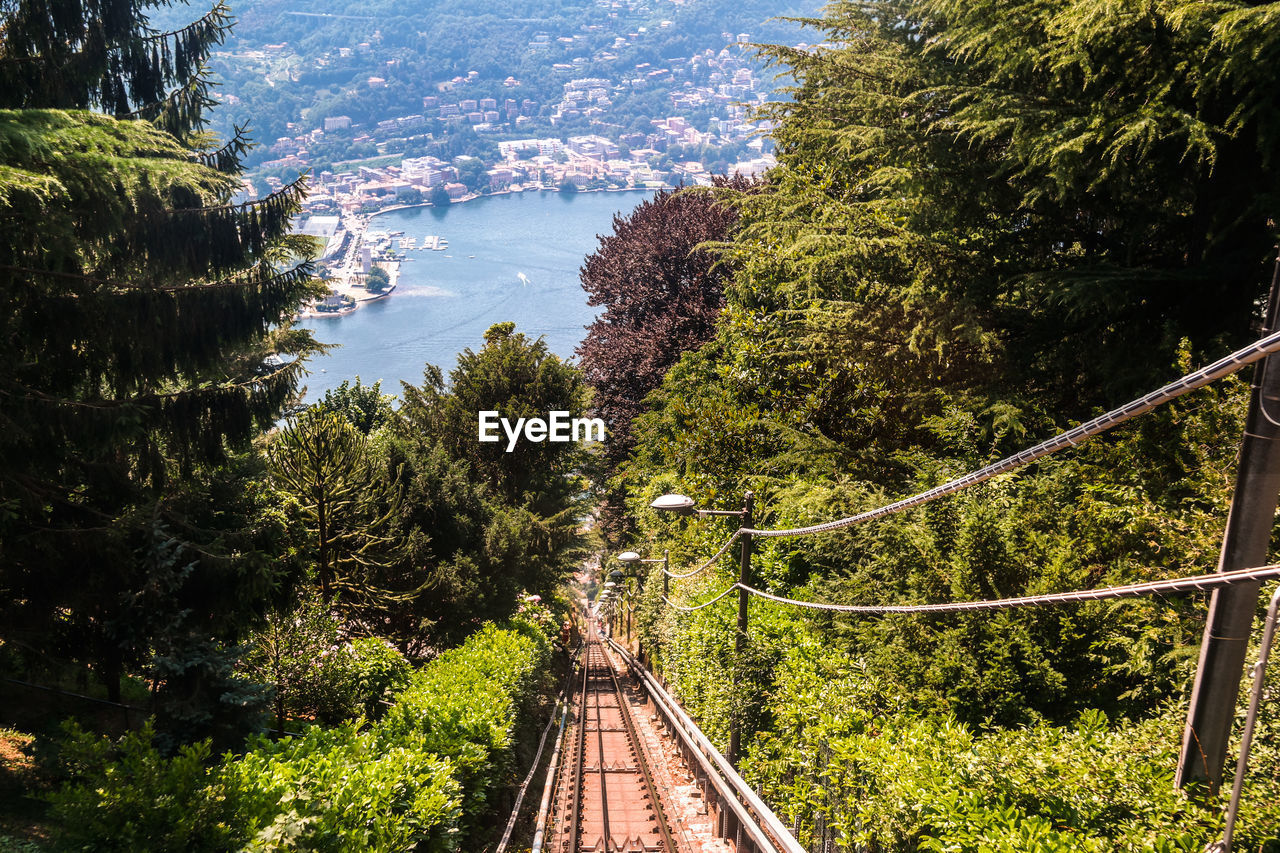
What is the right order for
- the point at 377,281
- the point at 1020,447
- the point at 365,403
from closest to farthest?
the point at 1020,447
the point at 365,403
the point at 377,281

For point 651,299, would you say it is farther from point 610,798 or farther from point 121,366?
point 121,366

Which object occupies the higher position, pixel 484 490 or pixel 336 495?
pixel 484 490

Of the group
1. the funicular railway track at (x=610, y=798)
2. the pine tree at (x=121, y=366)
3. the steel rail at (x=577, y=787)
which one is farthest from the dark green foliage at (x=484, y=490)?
the pine tree at (x=121, y=366)

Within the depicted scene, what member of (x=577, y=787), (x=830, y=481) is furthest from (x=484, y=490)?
(x=830, y=481)

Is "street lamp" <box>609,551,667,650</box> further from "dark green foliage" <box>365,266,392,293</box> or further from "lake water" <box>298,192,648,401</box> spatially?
"dark green foliage" <box>365,266,392,293</box>

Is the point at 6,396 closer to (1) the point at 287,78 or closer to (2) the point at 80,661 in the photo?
(2) the point at 80,661
